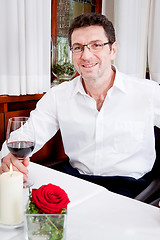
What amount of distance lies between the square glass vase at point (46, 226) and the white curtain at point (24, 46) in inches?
45.1

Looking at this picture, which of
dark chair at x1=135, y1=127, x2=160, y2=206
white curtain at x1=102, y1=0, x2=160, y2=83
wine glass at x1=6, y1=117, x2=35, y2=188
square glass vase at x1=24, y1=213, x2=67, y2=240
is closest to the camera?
square glass vase at x1=24, y1=213, x2=67, y2=240

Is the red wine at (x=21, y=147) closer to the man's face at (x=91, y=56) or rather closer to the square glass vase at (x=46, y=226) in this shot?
the square glass vase at (x=46, y=226)

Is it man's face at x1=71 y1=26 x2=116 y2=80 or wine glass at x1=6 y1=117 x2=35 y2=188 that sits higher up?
man's face at x1=71 y1=26 x2=116 y2=80

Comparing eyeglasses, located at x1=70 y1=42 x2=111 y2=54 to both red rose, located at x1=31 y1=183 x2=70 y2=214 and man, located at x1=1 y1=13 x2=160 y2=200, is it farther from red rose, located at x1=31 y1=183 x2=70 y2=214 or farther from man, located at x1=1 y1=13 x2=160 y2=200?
red rose, located at x1=31 y1=183 x2=70 y2=214

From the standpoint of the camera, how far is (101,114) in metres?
1.60

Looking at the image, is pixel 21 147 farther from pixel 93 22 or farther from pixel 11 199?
pixel 93 22

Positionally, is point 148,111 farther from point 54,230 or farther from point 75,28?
point 54,230

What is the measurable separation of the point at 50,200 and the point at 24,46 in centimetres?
128

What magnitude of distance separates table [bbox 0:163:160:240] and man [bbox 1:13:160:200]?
1.78 ft

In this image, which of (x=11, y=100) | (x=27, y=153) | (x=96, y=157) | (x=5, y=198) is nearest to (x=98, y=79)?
(x=96, y=157)

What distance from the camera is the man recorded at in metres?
1.61

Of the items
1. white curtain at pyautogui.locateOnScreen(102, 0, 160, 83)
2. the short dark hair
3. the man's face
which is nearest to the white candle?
the man's face

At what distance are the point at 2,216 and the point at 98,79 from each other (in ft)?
3.34

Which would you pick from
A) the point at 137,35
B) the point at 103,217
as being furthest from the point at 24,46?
the point at 137,35
